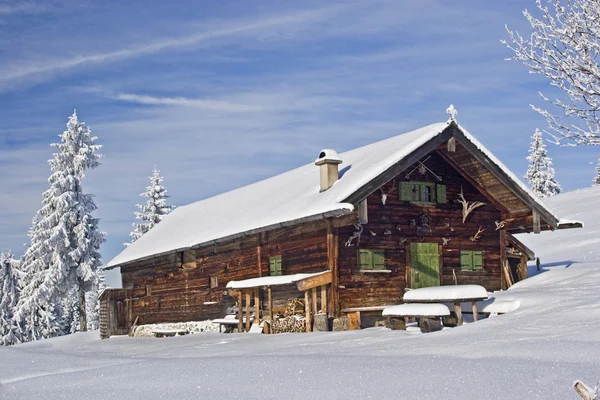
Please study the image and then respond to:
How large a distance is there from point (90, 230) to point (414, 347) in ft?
89.6

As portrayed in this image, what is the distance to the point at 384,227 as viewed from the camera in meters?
21.3

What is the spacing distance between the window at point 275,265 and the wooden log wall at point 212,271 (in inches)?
5.3

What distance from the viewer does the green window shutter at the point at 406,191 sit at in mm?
21734

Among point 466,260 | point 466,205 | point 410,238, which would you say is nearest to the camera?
point 410,238

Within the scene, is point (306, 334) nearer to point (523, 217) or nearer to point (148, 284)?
point (523, 217)

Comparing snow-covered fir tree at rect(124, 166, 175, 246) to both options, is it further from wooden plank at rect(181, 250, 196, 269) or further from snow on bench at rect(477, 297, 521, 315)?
snow on bench at rect(477, 297, 521, 315)

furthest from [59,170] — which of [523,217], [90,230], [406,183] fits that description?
[523,217]

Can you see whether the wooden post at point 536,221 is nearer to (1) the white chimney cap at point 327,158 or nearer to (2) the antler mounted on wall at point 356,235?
(2) the antler mounted on wall at point 356,235

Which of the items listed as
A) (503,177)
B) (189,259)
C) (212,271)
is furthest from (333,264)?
(189,259)

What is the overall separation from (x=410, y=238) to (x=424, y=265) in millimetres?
995

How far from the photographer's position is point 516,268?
2495cm

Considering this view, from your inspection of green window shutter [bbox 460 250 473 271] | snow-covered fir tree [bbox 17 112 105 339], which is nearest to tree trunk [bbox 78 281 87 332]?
snow-covered fir tree [bbox 17 112 105 339]

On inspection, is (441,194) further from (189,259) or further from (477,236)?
Result: (189,259)

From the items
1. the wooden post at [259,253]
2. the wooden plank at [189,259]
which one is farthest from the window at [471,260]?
the wooden plank at [189,259]
